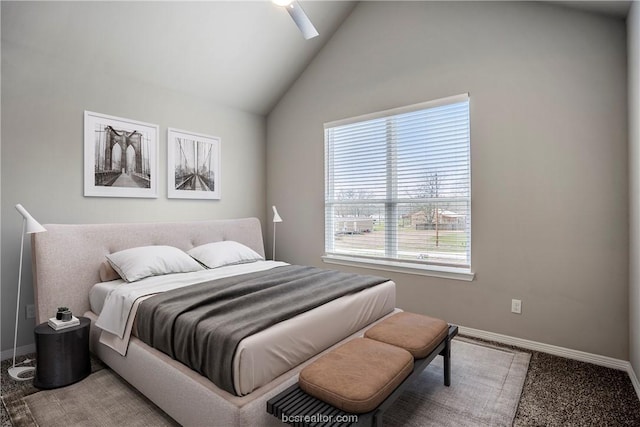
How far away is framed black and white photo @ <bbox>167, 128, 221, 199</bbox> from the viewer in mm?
3691

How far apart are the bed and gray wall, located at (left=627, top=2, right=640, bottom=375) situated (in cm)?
165

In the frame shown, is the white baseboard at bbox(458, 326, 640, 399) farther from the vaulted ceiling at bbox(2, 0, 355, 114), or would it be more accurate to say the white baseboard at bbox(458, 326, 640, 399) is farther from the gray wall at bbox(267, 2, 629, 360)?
the vaulted ceiling at bbox(2, 0, 355, 114)

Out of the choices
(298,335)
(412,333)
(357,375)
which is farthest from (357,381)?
(412,333)

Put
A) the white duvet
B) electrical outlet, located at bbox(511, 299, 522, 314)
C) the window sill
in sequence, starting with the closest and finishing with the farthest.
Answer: the white duvet < electrical outlet, located at bbox(511, 299, 522, 314) < the window sill

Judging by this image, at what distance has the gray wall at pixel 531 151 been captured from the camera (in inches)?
97.7

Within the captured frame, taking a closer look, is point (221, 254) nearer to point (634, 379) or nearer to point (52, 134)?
point (52, 134)

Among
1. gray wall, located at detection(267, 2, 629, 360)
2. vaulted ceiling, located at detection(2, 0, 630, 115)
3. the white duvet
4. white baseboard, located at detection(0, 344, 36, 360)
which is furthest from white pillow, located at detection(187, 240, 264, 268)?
vaulted ceiling, located at detection(2, 0, 630, 115)

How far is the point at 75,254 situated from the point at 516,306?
385 centimetres

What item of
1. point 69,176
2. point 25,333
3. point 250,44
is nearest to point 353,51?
point 250,44

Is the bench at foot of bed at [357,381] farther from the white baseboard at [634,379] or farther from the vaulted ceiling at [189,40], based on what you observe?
the vaulted ceiling at [189,40]

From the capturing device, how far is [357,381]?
1.45 m

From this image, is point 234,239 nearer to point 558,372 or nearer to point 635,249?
point 558,372

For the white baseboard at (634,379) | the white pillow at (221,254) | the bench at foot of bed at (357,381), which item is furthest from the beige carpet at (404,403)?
the white pillow at (221,254)

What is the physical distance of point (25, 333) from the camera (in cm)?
273
